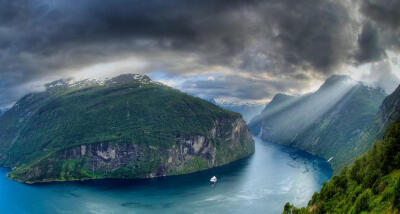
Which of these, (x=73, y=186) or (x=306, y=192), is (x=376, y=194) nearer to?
(x=306, y=192)

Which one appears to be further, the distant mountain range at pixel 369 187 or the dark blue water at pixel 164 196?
the dark blue water at pixel 164 196

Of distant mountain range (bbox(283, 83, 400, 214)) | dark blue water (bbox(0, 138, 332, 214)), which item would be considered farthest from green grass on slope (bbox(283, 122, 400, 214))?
dark blue water (bbox(0, 138, 332, 214))

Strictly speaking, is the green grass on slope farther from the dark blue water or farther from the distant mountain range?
the dark blue water

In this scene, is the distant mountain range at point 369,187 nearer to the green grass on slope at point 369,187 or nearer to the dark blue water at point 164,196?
the green grass on slope at point 369,187

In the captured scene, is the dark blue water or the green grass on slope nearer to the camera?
the green grass on slope

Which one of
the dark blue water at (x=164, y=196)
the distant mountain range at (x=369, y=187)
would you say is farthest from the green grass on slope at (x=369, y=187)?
the dark blue water at (x=164, y=196)

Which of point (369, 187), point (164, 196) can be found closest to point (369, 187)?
point (369, 187)
